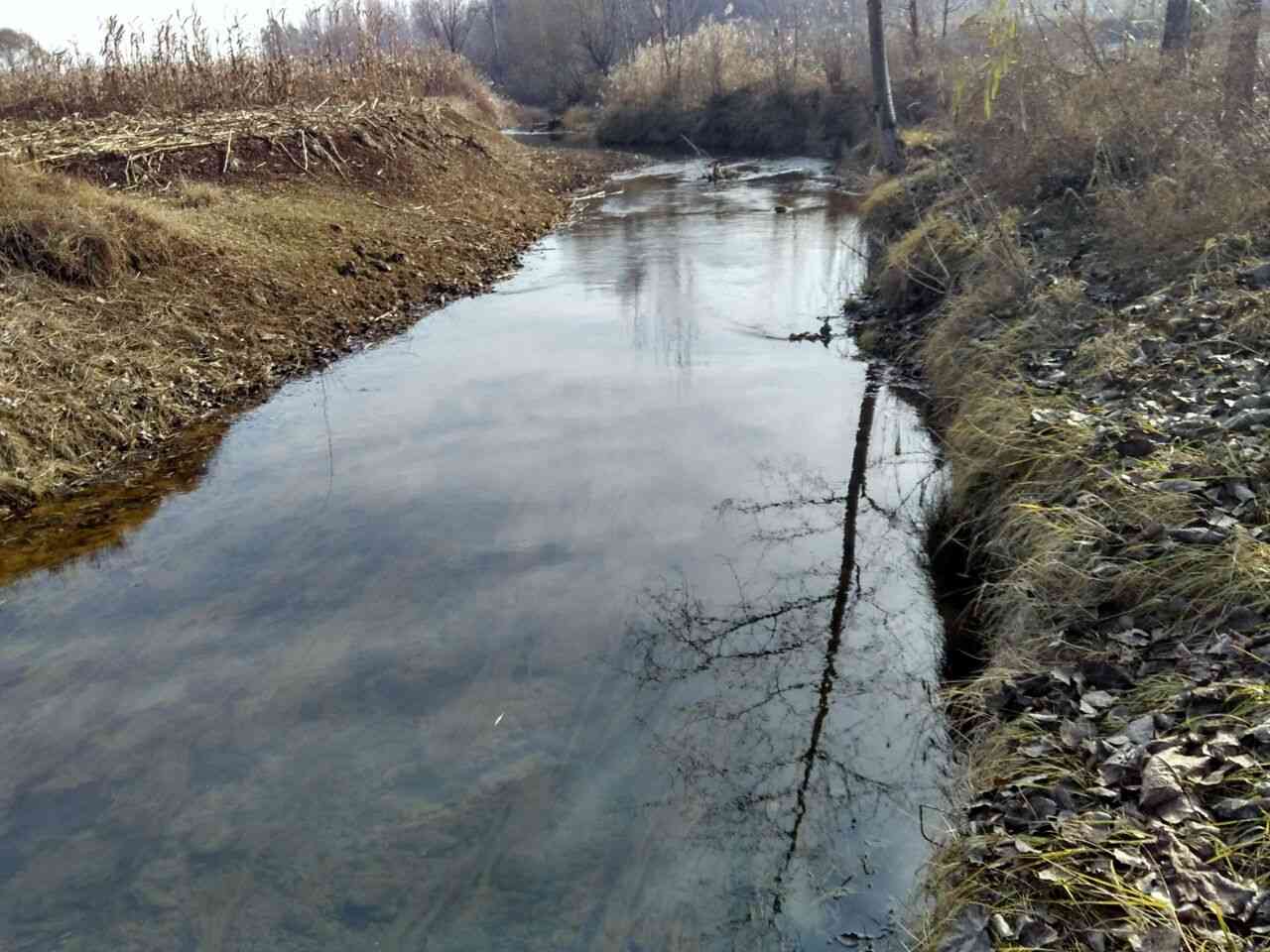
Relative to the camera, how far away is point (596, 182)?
77.6 ft

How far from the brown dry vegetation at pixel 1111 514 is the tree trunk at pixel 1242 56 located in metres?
0.26

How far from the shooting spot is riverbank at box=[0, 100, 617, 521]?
766 centimetres

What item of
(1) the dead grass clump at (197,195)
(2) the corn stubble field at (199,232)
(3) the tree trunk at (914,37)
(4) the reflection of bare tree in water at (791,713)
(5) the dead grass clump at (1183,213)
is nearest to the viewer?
(4) the reflection of bare tree in water at (791,713)

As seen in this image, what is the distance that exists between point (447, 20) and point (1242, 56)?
211 ft

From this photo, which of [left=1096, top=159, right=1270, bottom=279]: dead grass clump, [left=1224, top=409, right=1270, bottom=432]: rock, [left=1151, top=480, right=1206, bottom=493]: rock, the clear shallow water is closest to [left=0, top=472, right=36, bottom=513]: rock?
the clear shallow water

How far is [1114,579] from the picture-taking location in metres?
4.35

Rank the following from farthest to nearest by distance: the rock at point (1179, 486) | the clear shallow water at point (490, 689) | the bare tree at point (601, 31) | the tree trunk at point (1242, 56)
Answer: the bare tree at point (601, 31) → the tree trunk at point (1242, 56) → the rock at point (1179, 486) → the clear shallow water at point (490, 689)

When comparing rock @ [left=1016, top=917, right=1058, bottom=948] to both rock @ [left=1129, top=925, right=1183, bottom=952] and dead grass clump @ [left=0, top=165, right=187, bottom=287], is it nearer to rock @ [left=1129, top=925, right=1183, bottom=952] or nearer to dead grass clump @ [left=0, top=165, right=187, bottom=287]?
rock @ [left=1129, top=925, right=1183, bottom=952]

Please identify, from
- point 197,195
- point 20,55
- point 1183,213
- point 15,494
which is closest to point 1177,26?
point 1183,213

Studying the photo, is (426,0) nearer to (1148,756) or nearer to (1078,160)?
(1078,160)

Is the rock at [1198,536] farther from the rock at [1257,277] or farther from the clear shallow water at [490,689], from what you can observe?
the rock at [1257,277]

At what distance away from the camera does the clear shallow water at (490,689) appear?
3572mm

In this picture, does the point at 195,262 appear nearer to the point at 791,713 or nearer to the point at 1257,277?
the point at 791,713

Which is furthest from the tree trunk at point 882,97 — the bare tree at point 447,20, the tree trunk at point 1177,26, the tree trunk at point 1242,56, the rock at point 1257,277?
the bare tree at point 447,20
